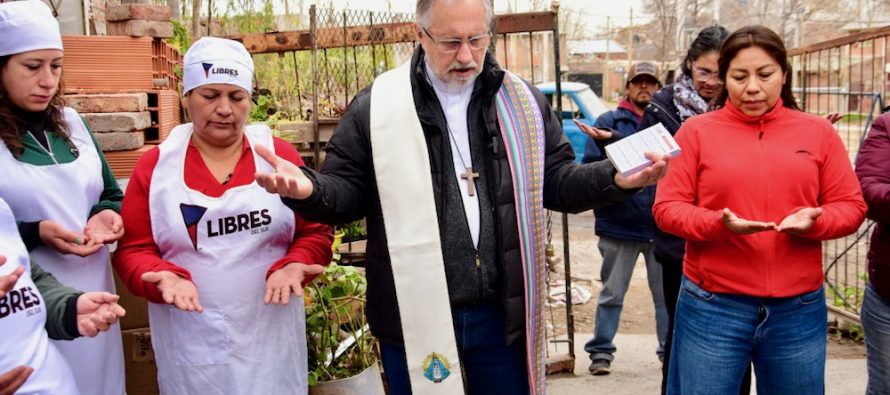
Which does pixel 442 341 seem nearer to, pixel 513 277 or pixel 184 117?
pixel 513 277

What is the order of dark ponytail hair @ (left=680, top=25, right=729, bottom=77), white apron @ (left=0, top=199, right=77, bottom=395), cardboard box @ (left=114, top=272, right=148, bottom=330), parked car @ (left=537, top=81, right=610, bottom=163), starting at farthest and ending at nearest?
1. parked car @ (left=537, top=81, right=610, bottom=163)
2. dark ponytail hair @ (left=680, top=25, right=729, bottom=77)
3. cardboard box @ (left=114, top=272, right=148, bottom=330)
4. white apron @ (left=0, top=199, right=77, bottom=395)

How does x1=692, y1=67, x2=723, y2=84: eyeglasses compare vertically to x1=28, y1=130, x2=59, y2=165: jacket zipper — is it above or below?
above

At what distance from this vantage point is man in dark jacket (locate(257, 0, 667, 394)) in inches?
103

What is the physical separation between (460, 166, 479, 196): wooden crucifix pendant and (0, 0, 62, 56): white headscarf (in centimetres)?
132

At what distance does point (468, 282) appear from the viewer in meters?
2.65

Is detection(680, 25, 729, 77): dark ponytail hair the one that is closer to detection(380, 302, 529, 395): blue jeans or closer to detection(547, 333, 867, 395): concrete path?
detection(380, 302, 529, 395): blue jeans

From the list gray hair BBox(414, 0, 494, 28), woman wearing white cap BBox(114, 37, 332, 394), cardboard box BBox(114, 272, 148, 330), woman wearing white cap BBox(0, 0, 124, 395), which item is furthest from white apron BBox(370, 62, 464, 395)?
cardboard box BBox(114, 272, 148, 330)

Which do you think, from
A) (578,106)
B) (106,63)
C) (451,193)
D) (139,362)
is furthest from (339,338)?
(578,106)

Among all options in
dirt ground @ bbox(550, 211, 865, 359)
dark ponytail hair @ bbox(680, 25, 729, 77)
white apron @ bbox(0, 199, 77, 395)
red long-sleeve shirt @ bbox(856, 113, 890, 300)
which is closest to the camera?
white apron @ bbox(0, 199, 77, 395)

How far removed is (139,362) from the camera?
11.6 feet

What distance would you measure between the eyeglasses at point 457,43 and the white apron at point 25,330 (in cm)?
126

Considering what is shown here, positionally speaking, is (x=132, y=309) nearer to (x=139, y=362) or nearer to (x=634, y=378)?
(x=139, y=362)

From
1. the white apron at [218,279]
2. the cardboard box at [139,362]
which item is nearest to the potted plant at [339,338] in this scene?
the cardboard box at [139,362]

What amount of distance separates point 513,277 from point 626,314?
15.6ft
